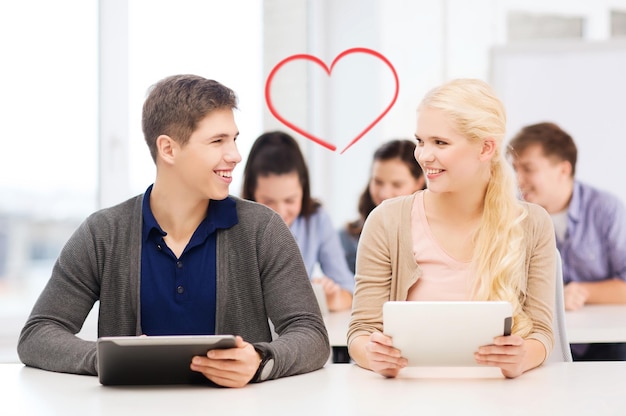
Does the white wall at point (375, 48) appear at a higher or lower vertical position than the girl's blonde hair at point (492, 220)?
higher

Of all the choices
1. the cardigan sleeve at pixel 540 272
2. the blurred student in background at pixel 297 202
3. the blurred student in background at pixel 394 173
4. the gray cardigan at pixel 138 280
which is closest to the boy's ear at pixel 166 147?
the gray cardigan at pixel 138 280

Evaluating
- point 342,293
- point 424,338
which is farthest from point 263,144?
point 424,338

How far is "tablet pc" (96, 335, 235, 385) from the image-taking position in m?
1.76

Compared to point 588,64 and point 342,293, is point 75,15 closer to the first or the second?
point 342,293

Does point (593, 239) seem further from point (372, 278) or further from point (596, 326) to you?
point (372, 278)

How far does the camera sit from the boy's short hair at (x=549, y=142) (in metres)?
4.04

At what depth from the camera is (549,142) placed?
160 inches

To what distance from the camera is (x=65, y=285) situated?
2223 mm

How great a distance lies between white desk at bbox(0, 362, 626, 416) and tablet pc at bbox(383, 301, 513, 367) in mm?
60

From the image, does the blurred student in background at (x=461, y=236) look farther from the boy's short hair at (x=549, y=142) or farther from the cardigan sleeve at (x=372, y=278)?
the boy's short hair at (x=549, y=142)

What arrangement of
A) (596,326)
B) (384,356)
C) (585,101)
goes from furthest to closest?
(585,101) → (596,326) → (384,356)

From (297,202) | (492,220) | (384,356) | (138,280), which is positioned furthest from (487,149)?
(297,202)

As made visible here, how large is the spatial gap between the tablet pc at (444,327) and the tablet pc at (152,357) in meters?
0.33

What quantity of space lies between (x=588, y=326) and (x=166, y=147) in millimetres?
1467
